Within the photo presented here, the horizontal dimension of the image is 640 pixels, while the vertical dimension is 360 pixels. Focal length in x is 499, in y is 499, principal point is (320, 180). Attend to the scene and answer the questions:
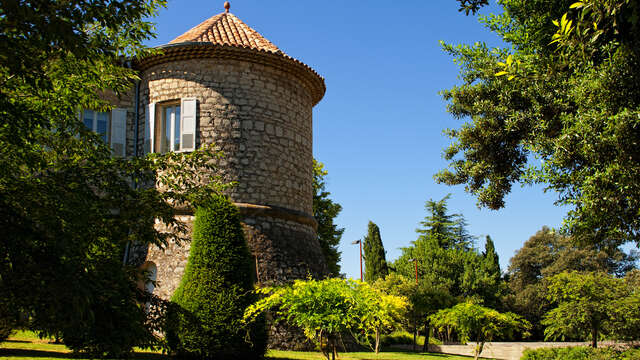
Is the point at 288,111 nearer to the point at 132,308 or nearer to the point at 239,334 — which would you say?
the point at 239,334

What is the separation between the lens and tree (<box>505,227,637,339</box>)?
127 ft

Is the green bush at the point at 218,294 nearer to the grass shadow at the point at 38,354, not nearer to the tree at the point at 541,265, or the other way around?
the grass shadow at the point at 38,354

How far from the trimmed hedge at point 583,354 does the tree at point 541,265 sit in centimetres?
2184

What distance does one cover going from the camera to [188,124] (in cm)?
1359

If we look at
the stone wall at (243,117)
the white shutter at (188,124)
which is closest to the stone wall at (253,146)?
the stone wall at (243,117)

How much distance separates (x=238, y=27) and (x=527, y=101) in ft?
31.6

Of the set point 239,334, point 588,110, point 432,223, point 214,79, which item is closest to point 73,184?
point 239,334

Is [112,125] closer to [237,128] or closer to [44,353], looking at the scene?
[237,128]

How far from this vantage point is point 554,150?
859cm

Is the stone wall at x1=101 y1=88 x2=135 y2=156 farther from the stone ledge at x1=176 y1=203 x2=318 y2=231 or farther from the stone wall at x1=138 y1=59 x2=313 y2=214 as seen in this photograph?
the stone ledge at x1=176 y1=203 x2=318 y2=231

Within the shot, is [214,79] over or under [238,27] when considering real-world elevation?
under

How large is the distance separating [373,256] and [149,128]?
26.0 meters

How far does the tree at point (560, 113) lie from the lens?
662 cm

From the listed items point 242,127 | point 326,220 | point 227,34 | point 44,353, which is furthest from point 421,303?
point 44,353
